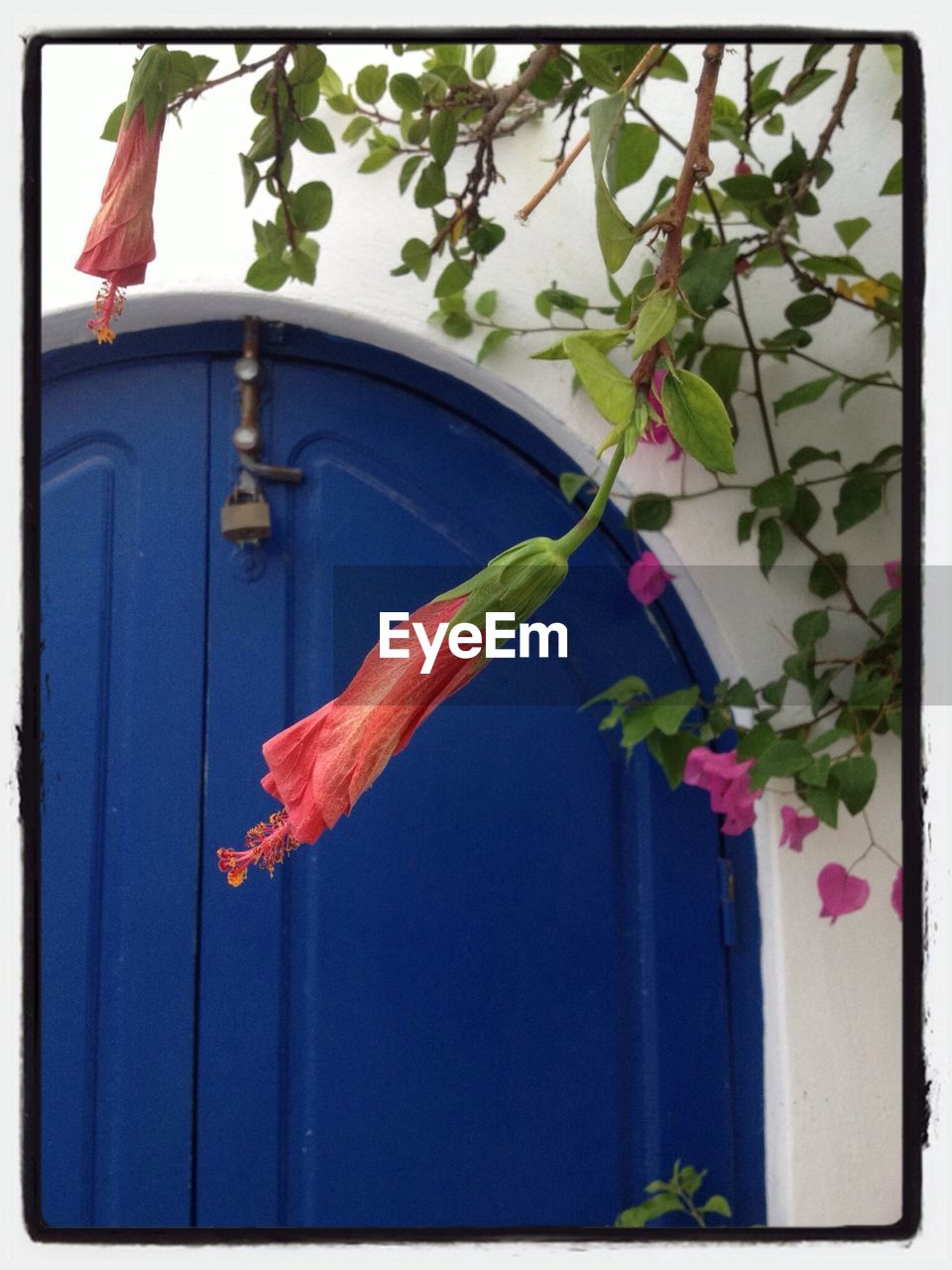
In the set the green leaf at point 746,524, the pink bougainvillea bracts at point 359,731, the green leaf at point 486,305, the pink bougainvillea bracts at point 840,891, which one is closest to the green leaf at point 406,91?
the green leaf at point 486,305

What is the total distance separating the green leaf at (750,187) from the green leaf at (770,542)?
0.70 feet

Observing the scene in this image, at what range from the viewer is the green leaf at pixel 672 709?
0.69m

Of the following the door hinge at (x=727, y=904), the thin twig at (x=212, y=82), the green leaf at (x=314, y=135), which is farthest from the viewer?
the door hinge at (x=727, y=904)

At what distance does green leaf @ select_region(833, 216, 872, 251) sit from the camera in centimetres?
70

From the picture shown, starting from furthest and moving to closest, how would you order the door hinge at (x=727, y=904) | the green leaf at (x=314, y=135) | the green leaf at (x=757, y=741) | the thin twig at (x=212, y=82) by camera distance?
1. the door hinge at (x=727, y=904)
2. the green leaf at (x=757, y=741)
3. the green leaf at (x=314, y=135)
4. the thin twig at (x=212, y=82)

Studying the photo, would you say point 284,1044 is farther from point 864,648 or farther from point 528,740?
point 864,648

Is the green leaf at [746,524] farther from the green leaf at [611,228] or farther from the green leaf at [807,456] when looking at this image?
the green leaf at [611,228]

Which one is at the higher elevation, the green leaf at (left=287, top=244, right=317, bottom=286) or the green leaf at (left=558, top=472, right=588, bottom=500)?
the green leaf at (left=287, top=244, right=317, bottom=286)

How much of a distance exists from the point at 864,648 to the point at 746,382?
8.3 inches

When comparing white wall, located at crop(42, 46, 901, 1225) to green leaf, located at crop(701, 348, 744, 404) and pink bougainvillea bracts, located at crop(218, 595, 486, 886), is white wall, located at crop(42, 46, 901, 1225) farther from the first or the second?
pink bougainvillea bracts, located at crop(218, 595, 486, 886)

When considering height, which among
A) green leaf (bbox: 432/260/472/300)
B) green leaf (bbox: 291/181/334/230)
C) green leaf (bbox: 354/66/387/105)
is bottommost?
green leaf (bbox: 291/181/334/230)

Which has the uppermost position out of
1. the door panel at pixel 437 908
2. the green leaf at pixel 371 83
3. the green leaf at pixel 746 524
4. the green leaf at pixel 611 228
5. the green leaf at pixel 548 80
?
the green leaf at pixel 371 83

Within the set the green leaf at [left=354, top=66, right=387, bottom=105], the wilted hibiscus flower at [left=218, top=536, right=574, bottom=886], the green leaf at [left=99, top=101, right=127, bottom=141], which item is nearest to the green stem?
the wilted hibiscus flower at [left=218, top=536, right=574, bottom=886]

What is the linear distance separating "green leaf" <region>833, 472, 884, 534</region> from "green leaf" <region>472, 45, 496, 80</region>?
0.36 m
